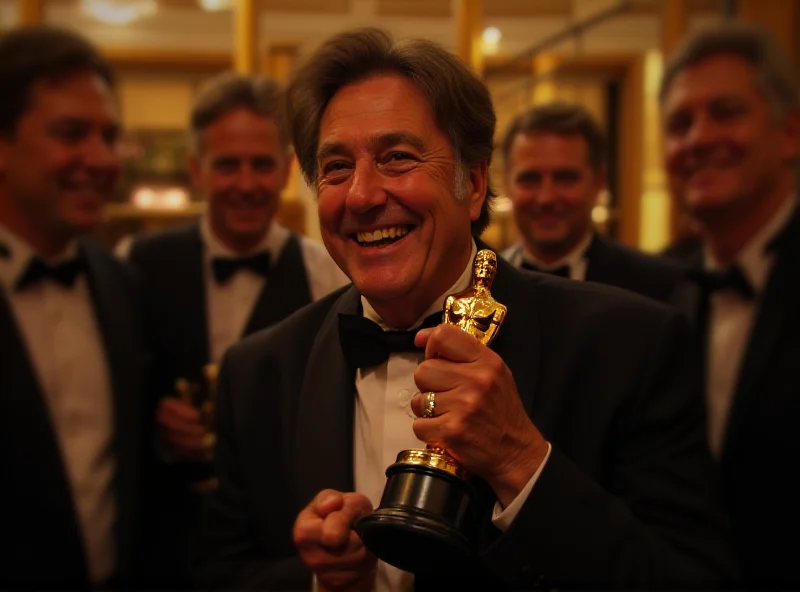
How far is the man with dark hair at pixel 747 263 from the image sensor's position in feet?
4.41

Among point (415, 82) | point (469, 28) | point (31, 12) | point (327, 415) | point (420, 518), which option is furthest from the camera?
point (31, 12)

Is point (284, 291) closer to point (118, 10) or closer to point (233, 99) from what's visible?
point (233, 99)

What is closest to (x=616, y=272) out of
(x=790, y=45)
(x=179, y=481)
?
(x=179, y=481)

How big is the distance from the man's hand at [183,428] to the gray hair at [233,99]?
20.7 inches

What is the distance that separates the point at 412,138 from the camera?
0.96 m

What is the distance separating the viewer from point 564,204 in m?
1.23

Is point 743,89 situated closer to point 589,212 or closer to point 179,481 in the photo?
point 589,212

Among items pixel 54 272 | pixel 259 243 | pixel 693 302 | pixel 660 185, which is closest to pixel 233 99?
pixel 259 243

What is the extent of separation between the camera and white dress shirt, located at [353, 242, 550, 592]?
103 cm

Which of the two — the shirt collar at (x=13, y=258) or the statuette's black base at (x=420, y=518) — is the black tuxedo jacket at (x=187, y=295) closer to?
the shirt collar at (x=13, y=258)

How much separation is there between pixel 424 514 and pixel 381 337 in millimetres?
329

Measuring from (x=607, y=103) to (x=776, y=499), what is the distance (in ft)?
3.52

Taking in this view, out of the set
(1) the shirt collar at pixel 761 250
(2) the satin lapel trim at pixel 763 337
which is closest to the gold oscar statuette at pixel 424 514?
(2) the satin lapel trim at pixel 763 337

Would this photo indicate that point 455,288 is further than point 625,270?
No
